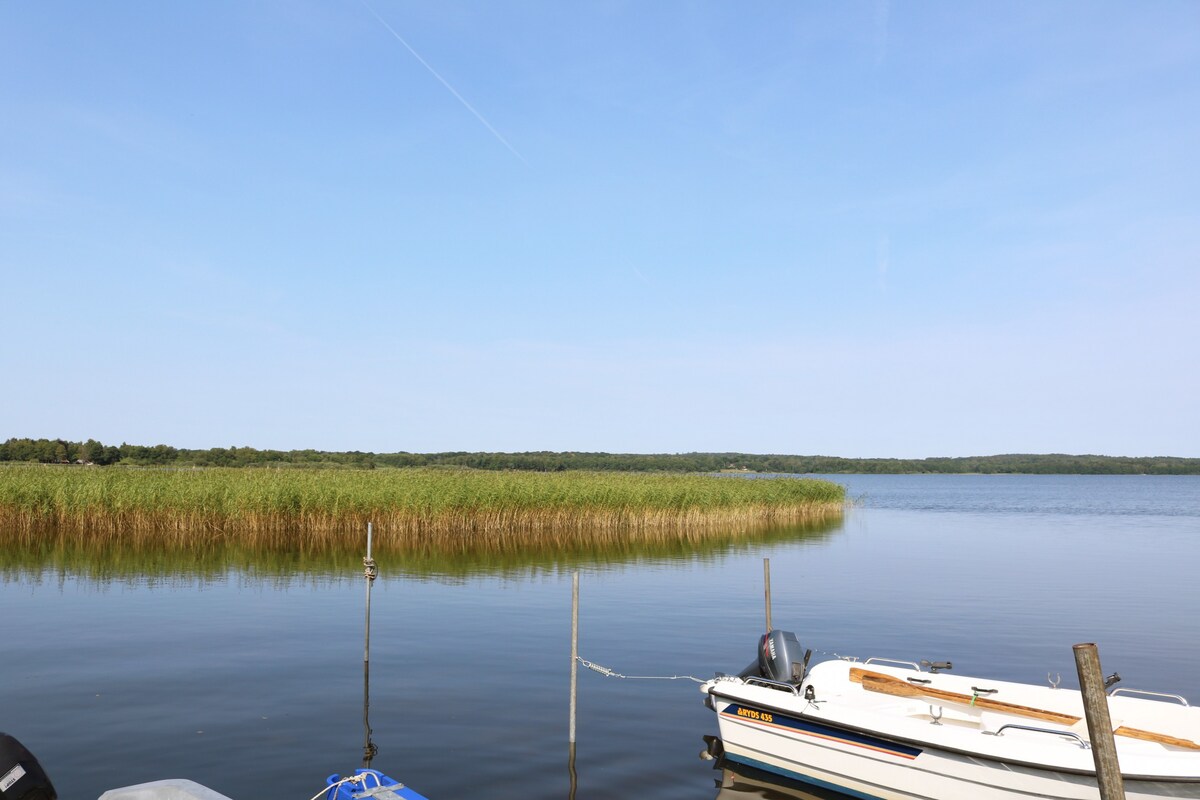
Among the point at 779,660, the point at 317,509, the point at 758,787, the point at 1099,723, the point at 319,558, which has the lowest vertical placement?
the point at 758,787

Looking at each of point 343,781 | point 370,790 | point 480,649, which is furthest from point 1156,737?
point 480,649

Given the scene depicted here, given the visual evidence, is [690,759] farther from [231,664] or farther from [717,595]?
[717,595]

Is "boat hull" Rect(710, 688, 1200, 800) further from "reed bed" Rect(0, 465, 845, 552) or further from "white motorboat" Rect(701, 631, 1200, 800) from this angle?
"reed bed" Rect(0, 465, 845, 552)

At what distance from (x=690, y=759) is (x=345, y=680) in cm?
535

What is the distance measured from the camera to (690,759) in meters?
10.1

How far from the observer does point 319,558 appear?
2606 centimetres

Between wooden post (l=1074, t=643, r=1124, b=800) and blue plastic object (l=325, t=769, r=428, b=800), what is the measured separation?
15.9 ft

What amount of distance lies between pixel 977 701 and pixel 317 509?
78.0 ft

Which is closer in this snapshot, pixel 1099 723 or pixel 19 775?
pixel 1099 723

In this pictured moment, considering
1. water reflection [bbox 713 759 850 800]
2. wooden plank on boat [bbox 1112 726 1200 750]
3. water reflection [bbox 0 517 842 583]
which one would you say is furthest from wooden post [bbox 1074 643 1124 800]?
water reflection [bbox 0 517 842 583]

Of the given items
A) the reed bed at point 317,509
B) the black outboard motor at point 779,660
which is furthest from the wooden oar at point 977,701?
the reed bed at point 317,509

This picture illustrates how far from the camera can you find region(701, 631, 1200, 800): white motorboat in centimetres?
769

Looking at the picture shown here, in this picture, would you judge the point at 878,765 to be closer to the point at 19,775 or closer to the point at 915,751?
the point at 915,751

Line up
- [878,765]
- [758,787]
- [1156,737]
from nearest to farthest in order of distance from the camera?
[1156,737] < [878,765] < [758,787]
